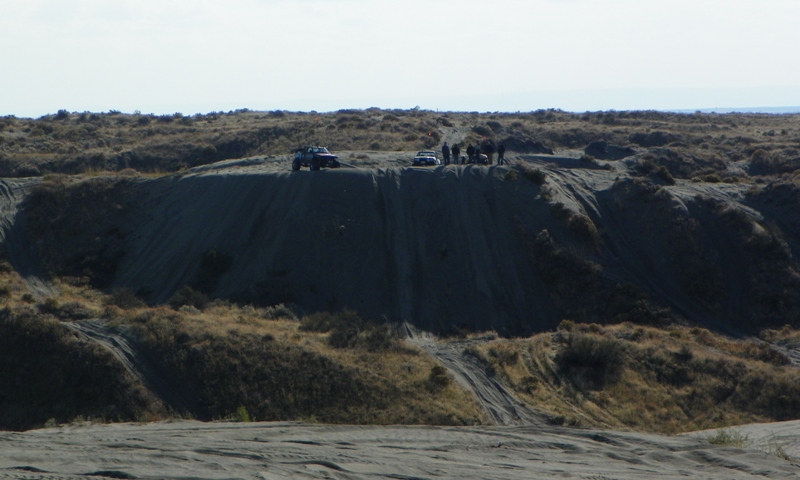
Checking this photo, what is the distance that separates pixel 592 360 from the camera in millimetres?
26641

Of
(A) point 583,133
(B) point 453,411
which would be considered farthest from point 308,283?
(A) point 583,133

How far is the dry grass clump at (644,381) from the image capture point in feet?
78.0

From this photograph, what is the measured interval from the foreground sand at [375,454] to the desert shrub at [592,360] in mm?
7547

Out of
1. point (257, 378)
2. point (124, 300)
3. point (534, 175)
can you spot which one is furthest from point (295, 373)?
point (534, 175)

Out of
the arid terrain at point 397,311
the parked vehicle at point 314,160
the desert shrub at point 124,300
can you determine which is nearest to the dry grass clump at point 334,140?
the arid terrain at point 397,311

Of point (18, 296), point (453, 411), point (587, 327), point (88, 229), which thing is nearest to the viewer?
point (453, 411)

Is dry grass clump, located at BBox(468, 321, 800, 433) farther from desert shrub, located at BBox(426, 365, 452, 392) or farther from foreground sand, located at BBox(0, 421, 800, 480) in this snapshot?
foreground sand, located at BBox(0, 421, 800, 480)

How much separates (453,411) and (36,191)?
33.8 metres

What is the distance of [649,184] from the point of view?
4306 centimetres

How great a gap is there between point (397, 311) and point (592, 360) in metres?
10.6

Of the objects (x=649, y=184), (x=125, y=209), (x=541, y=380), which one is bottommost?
(x=541, y=380)

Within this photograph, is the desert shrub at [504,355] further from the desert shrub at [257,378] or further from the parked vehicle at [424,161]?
the parked vehicle at [424,161]

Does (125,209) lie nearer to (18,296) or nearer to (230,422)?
(18,296)

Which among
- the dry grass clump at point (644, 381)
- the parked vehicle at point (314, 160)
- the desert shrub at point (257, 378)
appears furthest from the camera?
the parked vehicle at point (314, 160)
